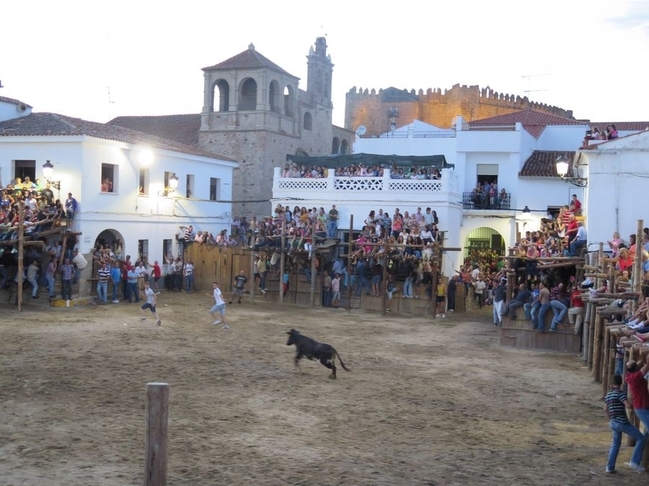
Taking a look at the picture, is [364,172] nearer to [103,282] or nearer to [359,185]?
[359,185]

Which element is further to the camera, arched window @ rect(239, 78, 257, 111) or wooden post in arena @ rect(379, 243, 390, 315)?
arched window @ rect(239, 78, 257, 111)

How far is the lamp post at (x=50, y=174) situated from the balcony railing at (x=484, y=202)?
19.6 meters

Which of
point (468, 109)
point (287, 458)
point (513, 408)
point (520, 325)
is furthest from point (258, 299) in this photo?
point (468, 109)

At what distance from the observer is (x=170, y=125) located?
5412cm

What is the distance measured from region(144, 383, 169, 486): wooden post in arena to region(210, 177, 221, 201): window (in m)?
32.2

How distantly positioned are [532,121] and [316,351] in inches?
1301

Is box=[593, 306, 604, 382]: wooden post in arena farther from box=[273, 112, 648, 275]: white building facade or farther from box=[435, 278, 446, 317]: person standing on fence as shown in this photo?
box=[273, 112, 648, 275]: white building facade

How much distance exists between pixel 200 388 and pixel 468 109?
2011 inches

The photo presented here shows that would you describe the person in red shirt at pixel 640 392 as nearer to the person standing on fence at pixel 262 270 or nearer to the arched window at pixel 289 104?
the person standing on fence at pixel 262 270

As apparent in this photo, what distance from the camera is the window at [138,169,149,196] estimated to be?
34.5 m

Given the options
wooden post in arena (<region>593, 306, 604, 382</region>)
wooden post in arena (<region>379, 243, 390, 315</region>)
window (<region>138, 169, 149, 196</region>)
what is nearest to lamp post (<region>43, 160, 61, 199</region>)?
window (<region>138, 169, 149, 196</region>)

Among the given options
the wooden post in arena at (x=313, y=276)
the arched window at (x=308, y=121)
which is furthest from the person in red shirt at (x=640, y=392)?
the arched window at (x=308, y=121)

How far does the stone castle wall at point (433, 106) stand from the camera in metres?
63.0

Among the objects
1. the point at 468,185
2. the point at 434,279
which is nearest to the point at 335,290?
the point at 434,279
